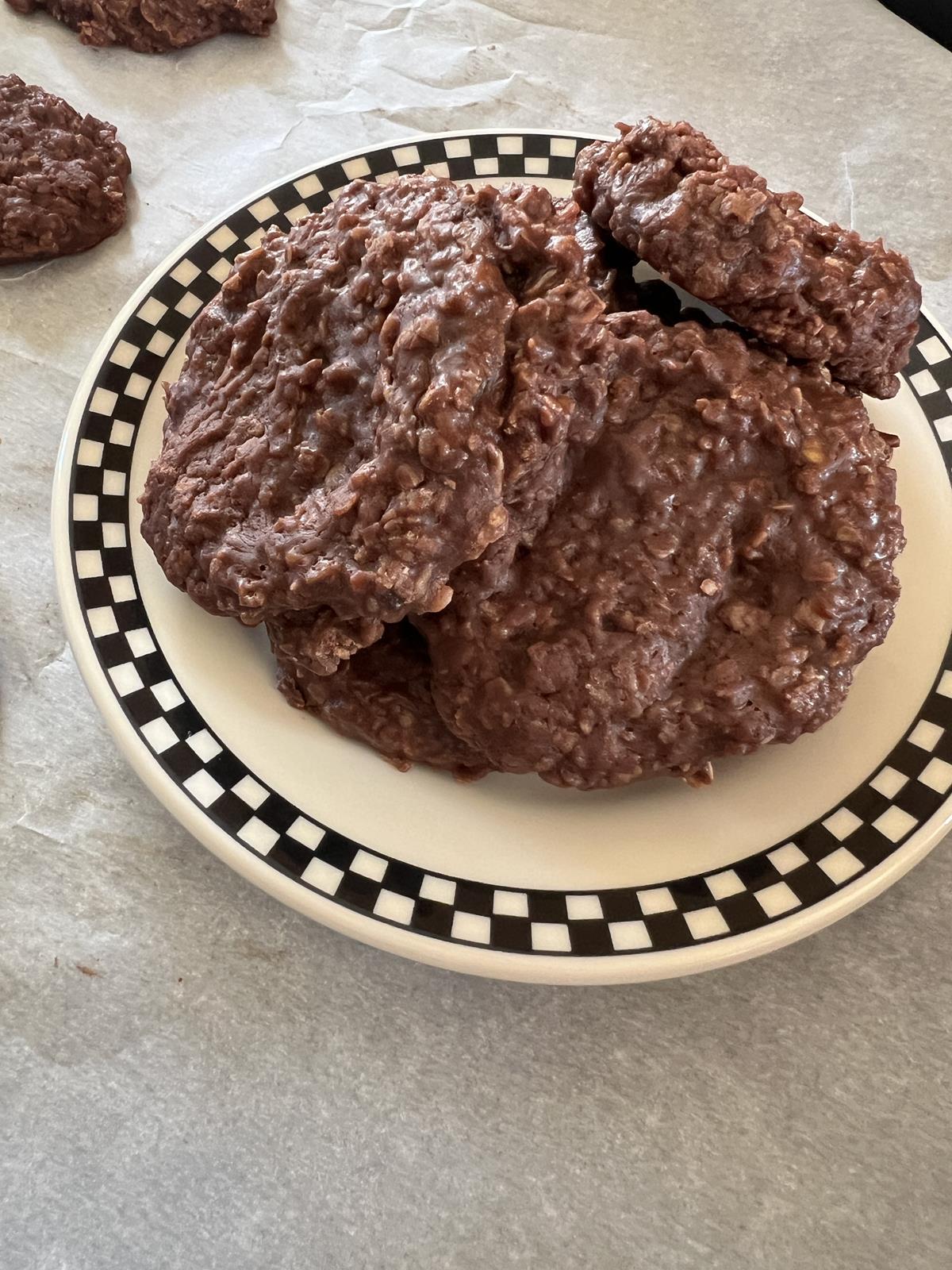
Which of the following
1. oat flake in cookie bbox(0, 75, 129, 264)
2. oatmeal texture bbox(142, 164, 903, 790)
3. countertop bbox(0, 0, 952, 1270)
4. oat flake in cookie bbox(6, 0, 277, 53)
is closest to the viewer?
oatmeal texture bbox(142, 164, 903, 790)

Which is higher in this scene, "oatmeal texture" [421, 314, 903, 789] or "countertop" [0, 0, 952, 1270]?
"oatmeal texture" [421, 314, 903, 789]

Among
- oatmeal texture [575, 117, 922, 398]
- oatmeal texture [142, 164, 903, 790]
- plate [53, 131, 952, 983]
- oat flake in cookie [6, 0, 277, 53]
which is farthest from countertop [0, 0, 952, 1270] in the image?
oat flake in cookie [6, 0, 277, 53]

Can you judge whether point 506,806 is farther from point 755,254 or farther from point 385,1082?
point 755,254

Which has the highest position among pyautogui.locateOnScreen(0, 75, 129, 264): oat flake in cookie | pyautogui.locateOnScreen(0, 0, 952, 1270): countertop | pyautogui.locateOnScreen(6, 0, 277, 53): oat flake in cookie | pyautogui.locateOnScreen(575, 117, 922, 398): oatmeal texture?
pyautogui.locateOnScreen(575, 117, 922, 398): oatmeal texture

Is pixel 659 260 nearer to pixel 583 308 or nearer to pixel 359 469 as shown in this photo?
pixel 583 308

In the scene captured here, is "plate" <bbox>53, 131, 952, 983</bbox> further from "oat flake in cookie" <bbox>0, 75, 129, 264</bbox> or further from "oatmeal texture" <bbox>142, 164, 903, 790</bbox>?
"oat flake in cookie" <bbox>0, 75, 129, 264</bbox>

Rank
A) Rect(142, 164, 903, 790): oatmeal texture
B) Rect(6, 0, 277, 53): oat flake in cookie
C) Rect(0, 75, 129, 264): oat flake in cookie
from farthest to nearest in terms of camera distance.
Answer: Rect(6, 0, 277, 53): oat flake in cookie, Rect(0, 75, 129, 264): oat flake in cookie, Rect(142, 164, 903, 790): oatmeal texture
